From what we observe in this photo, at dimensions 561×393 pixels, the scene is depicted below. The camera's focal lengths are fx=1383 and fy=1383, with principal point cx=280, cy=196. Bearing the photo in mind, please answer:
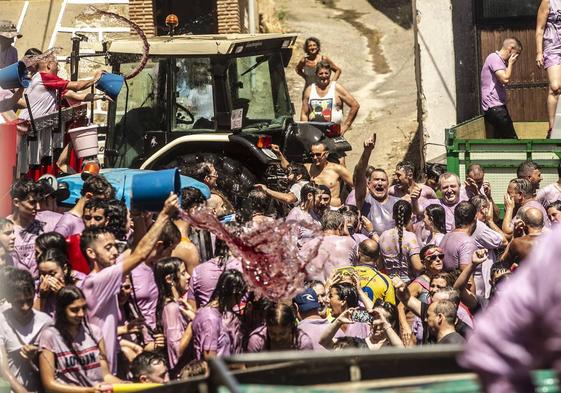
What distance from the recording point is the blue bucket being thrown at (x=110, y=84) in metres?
12.4

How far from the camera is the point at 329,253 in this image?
Answer: 1002 cm

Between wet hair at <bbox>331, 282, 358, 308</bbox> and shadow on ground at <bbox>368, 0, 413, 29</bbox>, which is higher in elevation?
shadow on ground at <bbox>368, 0, 413, 29</bbox>

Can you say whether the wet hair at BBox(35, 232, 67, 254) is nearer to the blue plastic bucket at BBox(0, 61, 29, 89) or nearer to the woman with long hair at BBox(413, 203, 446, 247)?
the blue plastic bucket at BBox(0, 61, 29, 89)

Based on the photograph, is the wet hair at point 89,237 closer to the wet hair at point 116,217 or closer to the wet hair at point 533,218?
the wet hair at point 116,217

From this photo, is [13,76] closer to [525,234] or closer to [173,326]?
[173,326]

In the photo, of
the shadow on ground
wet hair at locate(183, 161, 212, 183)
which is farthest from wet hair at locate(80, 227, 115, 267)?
the shadow on ground

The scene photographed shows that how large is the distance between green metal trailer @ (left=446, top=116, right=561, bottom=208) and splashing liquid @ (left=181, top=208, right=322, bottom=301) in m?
5.31

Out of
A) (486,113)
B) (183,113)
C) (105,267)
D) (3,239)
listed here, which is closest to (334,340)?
(105,267)

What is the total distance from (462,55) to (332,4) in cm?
971

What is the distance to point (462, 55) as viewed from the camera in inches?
689

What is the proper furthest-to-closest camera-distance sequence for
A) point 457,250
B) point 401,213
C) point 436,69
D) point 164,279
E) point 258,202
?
1. point 436,69
2. point 401,213
3. point 258,202
4. point 457,250
5. point 164,279

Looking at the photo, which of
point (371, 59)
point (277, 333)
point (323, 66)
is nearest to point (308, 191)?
point (277, 333)

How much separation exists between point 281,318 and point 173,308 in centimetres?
73

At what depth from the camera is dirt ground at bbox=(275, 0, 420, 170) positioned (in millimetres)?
20172
